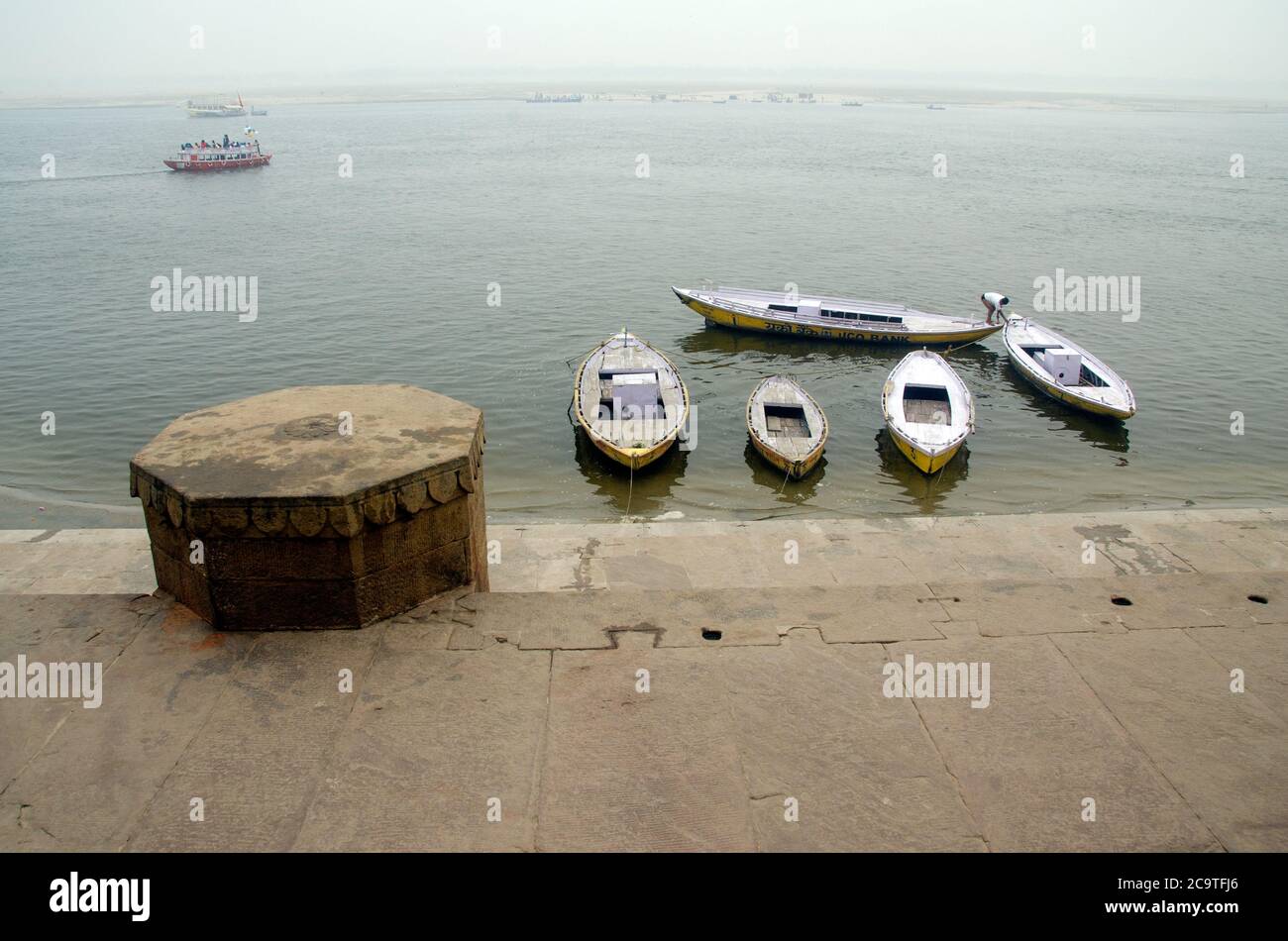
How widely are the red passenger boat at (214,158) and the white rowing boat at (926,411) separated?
75.3 m

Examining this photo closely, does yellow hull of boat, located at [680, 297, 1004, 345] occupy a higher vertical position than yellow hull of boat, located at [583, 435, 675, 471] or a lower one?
higher

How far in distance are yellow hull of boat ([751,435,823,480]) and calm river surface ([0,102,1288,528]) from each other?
0.33m

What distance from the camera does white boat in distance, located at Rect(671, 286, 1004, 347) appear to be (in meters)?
28.7

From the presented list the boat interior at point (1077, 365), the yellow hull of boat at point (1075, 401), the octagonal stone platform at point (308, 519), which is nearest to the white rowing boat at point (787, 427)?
the yellow hull of boat at point (1075, 401)

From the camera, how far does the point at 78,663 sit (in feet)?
17.0

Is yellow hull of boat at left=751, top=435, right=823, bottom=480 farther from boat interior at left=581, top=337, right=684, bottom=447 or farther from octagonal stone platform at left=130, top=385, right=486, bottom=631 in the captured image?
octagonal stone platform at left=130, top=385, right=486, bottom=631

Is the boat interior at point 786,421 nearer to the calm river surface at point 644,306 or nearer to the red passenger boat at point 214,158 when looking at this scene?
the calm river surface at point 644,306

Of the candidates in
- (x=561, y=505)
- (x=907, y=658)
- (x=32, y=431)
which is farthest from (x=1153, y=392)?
(x=32, y=431)

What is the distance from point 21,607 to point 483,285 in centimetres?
3305

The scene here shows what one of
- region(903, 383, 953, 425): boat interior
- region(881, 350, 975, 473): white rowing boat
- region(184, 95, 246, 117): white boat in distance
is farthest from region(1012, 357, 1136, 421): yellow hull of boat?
region(184, 95, 246, 117): white boat in distance

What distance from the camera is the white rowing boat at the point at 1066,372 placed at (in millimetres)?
22516

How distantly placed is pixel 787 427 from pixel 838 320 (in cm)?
1023

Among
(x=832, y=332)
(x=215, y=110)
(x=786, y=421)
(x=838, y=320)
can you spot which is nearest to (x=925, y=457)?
(x=786, y=421)
